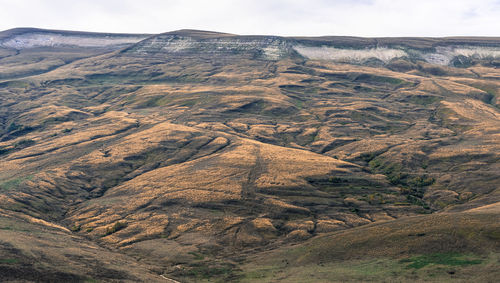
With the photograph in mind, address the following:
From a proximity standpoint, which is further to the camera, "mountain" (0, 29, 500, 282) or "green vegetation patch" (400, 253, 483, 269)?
"mountain" (0, 29, 500, 282)

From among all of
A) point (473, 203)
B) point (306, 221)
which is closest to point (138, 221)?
point (306, 221)

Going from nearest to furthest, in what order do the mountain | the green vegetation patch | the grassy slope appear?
the grassy slope, the green vegetation patch, the mountain

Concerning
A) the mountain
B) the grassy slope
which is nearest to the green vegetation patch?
the grassy slope

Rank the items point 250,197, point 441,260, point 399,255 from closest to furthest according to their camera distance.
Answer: point 441,260 → point 399,255 → point 250,197

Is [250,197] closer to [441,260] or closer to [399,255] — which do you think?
[399,255]

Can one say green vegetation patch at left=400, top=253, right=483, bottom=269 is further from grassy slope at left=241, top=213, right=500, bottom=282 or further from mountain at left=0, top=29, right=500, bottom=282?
mountain at left=0, top=29, right=500, bottom=282

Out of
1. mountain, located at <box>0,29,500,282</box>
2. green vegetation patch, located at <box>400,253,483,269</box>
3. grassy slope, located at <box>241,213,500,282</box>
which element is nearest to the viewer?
grassy slope, located at <box>241,213,500,282</box>

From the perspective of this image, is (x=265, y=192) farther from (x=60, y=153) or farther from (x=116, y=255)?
(x=60, y=153)

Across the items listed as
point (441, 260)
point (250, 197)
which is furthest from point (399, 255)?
point (250, 197)
